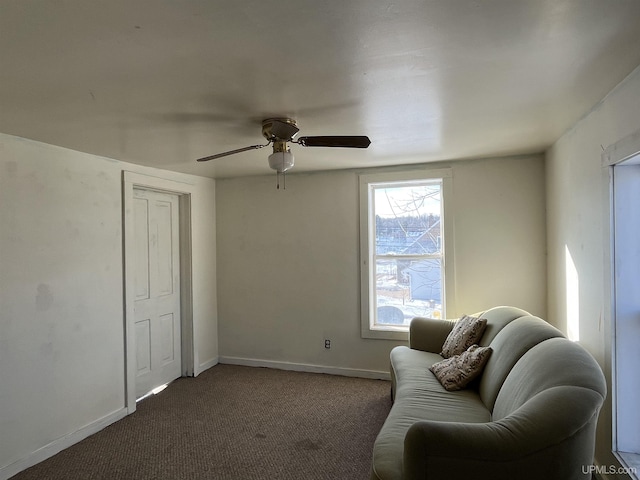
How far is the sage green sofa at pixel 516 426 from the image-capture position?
4.96ft

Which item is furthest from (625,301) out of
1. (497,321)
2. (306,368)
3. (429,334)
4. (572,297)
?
(306,368)

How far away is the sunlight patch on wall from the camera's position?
2660 millimetres

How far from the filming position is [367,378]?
13.4 feet

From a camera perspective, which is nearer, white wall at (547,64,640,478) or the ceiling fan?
white wall at (547,64,640,478)

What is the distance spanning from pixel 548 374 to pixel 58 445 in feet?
10.6

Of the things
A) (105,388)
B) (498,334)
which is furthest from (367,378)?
(105,388)

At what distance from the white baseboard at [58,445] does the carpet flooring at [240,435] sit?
1.8 inches

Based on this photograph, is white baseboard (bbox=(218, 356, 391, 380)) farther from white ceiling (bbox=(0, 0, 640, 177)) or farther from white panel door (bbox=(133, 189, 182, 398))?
white ceiling (bbox=(0, 0, 640, 177))

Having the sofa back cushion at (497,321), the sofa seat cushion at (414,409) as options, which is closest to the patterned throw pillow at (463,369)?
the sofa seat cushion at (414,409)

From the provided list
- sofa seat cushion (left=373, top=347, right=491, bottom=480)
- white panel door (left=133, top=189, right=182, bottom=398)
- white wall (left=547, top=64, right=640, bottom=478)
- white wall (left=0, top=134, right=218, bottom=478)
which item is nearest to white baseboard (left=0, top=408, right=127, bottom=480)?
white wall (left=0, top=134, right=218, bottom=478)

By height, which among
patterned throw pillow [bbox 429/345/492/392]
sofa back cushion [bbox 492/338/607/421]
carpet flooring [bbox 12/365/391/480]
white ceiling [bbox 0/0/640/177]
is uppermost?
white ceiling [bbox 0/0/640/177]

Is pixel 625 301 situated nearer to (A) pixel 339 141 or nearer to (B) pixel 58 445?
(A) pixel 339 141

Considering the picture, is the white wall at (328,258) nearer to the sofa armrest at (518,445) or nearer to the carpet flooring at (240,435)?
the carpet flooring at (240,435)

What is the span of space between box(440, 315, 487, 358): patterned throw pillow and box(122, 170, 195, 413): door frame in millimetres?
2724
